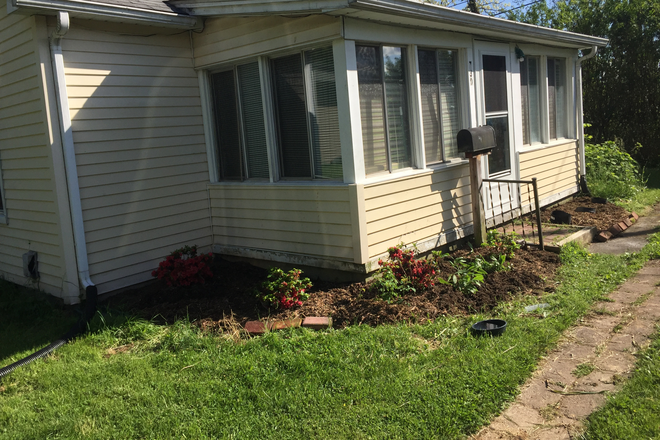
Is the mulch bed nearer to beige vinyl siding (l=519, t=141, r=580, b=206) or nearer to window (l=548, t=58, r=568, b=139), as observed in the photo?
beige vinyl siding (l=519, t=141, r=580, b=206)

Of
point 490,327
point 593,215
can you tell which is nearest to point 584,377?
point 490,327

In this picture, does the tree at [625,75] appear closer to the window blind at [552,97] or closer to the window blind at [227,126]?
the window blind at [552,97]

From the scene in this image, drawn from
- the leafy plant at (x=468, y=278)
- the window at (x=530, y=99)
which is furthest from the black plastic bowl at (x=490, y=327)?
the window at (x=530, y=99)

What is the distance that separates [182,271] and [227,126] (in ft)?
6.69

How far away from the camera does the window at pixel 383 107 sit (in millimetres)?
5988

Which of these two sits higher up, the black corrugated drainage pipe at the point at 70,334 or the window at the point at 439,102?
the window at the point at 439,102

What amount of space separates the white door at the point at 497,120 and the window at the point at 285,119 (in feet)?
8.42

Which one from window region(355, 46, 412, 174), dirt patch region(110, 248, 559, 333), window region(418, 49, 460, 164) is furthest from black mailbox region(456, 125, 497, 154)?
dirt patch region(110, 248, 559, 333)

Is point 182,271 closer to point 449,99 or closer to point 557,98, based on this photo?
point 449,99

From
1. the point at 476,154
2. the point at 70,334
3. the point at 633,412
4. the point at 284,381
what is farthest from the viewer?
the point at 476,154

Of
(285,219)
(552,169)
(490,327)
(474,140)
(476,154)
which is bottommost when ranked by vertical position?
(490,327)

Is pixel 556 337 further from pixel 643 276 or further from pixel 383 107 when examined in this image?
pixel 383 107

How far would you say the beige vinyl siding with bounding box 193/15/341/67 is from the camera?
18.6ft

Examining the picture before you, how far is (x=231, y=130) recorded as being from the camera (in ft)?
23.6
